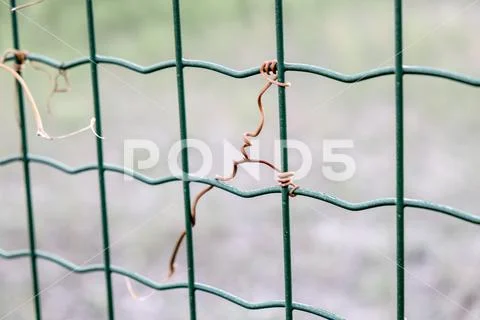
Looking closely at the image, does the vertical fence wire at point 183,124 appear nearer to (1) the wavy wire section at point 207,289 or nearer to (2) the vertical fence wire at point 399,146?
(1) the wavy wire section at point 207,289

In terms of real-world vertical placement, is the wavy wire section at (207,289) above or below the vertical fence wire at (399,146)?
below

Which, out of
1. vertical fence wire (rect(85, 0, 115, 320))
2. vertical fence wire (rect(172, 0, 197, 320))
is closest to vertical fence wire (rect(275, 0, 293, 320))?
vertical fence wire (rect(172, 0, 197, 320))

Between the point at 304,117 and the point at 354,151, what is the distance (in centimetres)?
31

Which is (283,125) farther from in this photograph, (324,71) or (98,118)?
(98,118)

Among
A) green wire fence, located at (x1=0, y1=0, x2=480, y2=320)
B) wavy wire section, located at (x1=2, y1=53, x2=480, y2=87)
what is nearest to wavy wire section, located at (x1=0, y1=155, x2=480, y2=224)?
green wire fence, located at (x1=0, y1=0, x2=480, y2=320)

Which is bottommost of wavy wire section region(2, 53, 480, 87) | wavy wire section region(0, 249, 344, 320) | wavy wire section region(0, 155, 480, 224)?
wavy wire section region(0, 249, 344, 320)

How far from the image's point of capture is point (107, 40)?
355 cm

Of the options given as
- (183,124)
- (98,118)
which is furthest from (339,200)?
(98,118)

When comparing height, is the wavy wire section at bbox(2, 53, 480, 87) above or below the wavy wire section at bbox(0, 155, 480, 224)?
above

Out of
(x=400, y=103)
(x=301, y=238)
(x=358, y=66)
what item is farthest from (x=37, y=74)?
(x=400, y=103)

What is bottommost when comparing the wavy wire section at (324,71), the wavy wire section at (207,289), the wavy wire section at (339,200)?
the wavy wire section at (207,289)

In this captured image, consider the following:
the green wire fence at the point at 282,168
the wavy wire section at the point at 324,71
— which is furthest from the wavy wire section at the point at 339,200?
the wavy wire section at the point at 324,71

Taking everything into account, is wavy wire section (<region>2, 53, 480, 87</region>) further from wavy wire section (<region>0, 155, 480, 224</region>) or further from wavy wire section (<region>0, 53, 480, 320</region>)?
wavy wire section (<region>0, 155, 480, 224</region>)

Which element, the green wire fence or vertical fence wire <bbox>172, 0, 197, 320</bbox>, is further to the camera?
vertical fence wire <bbox>172, 0, 197, 320</bbox>
